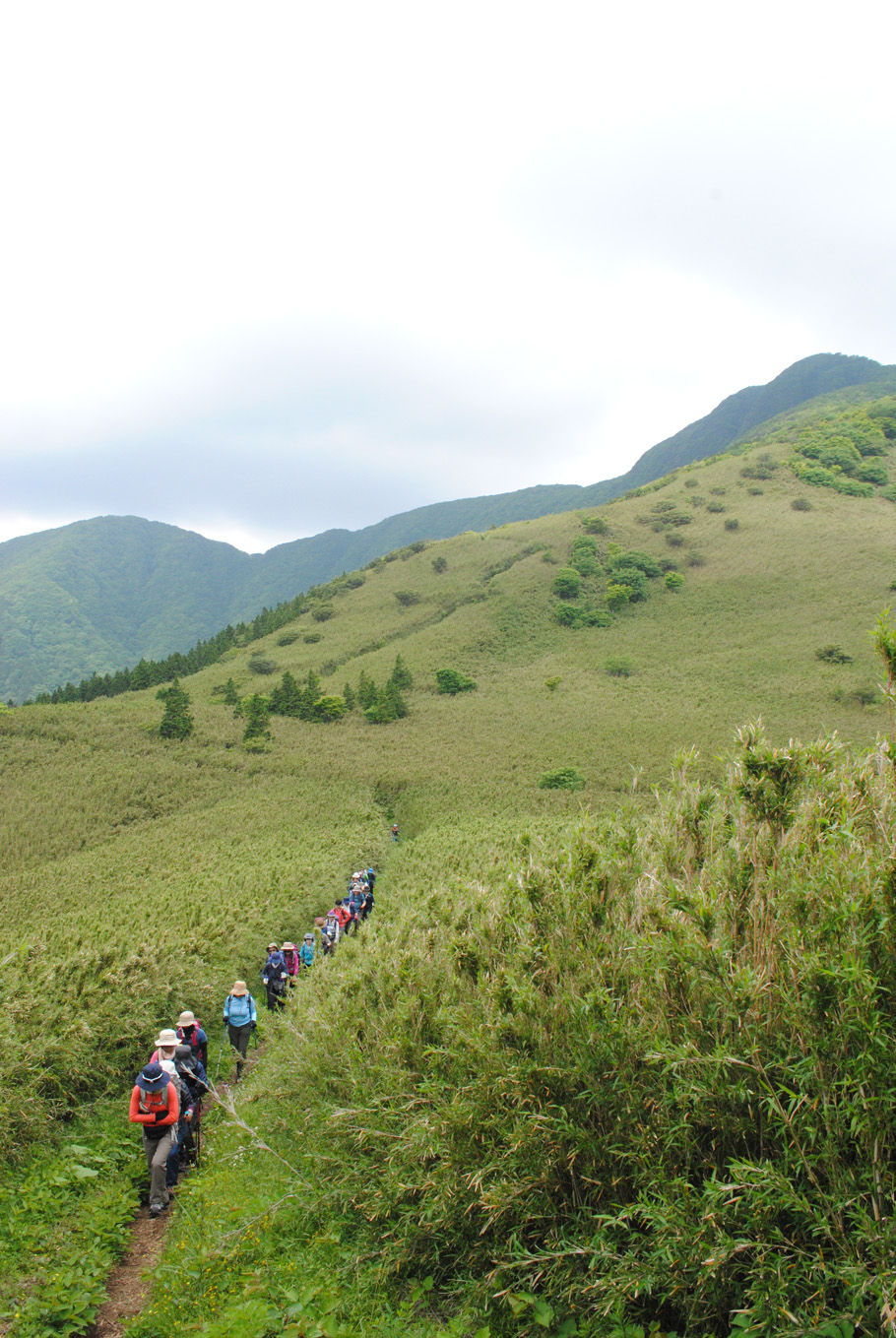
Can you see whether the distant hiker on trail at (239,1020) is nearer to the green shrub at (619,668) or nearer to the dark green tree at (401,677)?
the dark green tree at (401,677)

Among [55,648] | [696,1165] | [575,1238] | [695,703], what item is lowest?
[695,703]

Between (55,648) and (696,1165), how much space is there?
591 feet

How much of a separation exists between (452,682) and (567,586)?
2377cm

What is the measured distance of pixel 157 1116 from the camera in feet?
19.5

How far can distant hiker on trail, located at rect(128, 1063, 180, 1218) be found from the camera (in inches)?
231

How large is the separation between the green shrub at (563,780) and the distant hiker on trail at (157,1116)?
2362 centimetres

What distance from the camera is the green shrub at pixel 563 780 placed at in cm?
2841

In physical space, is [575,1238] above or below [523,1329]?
above

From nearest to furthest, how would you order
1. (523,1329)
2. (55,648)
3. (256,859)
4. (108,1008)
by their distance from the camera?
(523,1329) < (108,1008) < (256,859) < (55,648)

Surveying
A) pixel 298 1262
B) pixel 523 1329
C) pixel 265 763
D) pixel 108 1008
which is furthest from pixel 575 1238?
pixel 265 763

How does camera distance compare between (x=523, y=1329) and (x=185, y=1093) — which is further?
(x=185, y=1093)

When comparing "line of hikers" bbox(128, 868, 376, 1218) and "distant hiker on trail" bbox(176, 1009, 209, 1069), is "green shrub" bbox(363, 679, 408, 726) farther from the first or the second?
"distant hiker on trail" bbox(176, 1009, 209, 1069)

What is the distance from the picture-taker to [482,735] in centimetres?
3831

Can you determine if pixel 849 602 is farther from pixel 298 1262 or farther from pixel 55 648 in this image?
pixel 55 648
